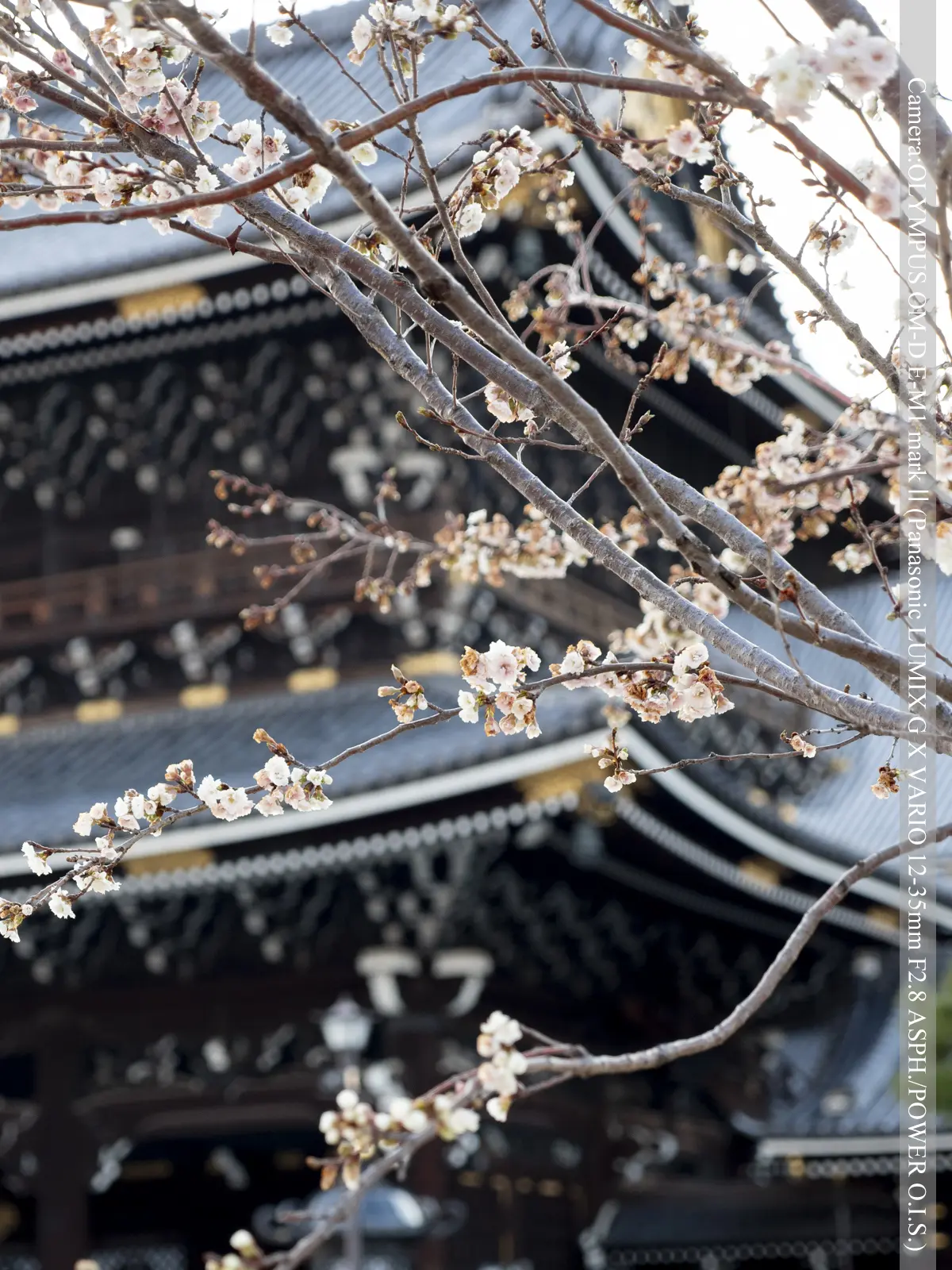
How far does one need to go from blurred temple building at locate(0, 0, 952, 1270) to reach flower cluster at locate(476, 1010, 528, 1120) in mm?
3798

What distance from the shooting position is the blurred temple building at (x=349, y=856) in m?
7.59

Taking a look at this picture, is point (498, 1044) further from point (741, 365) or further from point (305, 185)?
point (741, 365)

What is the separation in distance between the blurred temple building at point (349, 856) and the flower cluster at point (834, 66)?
436cm

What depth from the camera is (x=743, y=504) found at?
3.72 metres

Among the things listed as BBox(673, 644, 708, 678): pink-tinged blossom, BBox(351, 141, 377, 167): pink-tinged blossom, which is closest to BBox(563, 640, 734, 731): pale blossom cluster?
BBox(673, 644, 708, 678): pink-tinged blossom

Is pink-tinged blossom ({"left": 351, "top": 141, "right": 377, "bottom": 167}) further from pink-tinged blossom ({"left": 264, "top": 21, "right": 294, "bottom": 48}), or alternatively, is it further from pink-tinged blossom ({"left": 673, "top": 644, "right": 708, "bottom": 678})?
pink-tinged blossom ({"left": 673, "top": 644, "right": 708, "bottom": 678})

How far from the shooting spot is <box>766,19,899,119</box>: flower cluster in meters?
2.31

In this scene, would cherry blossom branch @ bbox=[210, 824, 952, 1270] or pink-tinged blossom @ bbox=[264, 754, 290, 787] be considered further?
pink-tinged blossom @ bbox=[264, 754, 290, 787]

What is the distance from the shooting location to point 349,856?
7.34m

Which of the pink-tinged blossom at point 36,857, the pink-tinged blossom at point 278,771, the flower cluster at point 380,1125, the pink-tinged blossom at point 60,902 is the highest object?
the pink-tinged blossom at point 278,771

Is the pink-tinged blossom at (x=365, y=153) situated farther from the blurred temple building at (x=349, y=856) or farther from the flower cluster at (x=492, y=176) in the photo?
the blurred temple building at (x=349, y=856)

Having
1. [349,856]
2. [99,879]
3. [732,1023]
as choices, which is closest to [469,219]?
[99,879]

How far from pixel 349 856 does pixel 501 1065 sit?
15.4ft

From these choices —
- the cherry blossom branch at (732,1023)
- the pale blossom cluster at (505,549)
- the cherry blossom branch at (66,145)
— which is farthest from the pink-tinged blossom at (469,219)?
the cherry blossom branch at (732,1023)
